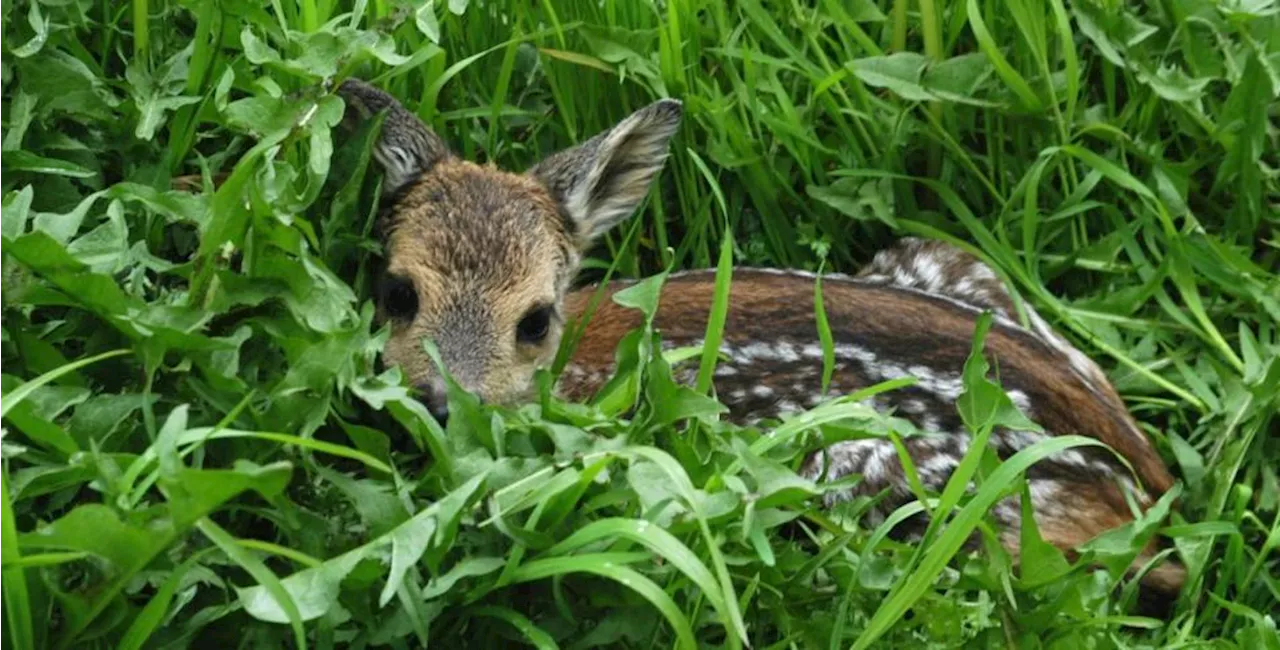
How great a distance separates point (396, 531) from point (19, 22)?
1.82 m

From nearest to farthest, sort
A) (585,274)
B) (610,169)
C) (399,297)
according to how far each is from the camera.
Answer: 1. (399,297)
2. (610,169)
3. (585,274)

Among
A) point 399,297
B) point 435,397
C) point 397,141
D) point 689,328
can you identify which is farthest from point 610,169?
point 435,397

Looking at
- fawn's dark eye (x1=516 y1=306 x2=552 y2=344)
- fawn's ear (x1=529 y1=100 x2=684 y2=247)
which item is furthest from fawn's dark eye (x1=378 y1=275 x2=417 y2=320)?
fawn's ear (x1=529 y1=100 x2=684 y2=247)

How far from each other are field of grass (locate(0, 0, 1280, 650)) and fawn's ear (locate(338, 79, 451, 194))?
0.14m

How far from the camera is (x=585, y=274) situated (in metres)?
5.41

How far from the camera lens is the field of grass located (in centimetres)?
326

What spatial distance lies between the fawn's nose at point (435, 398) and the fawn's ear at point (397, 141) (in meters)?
0.63

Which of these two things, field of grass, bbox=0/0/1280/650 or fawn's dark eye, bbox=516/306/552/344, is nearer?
field of grass, bbox=0/0/1280/650

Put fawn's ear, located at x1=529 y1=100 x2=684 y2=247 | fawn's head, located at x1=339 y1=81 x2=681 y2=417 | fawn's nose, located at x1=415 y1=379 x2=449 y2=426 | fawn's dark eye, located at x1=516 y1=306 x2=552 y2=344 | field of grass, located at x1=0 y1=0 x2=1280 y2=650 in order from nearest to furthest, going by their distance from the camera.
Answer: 1. field of grass, located at x1=0 y1=0 x2=1280 y2=650
2. fawn's nose, located at x1=415 y1=379 x2=449 y2=426
3. fawn's head, located at x1=339 y1=81 x2=681 y2=417
4. fawn's dark eye, located at x1=516 y1=306 x2=552 y2=344
5. fawn's ear, located at x1=529 y1=100 x2=684 y2=247

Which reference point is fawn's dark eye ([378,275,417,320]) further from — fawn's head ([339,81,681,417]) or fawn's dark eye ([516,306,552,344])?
fawn's dark eye ([516,306,552,344])

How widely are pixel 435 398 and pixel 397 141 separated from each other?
0.75m

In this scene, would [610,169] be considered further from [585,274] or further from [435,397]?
[435,397]

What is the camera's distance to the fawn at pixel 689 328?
4.53 m

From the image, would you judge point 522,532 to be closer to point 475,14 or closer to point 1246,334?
→ point 475,14
